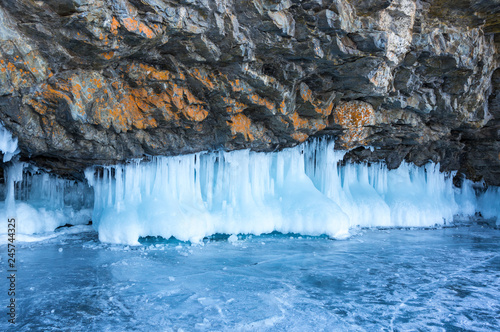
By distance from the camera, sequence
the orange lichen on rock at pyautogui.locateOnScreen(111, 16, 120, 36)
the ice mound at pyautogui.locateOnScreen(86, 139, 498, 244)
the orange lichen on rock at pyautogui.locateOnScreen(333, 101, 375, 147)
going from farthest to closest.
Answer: the orange lichen on rock at pyautogui.locateOnScreen(333, 101, 375, 147), the ice mound at pyautogui.locateOnScreen(86, 139, 498, 244), the orange lichen on rock at pyautogui.locateOnScreen(111, 16, 120, 36)

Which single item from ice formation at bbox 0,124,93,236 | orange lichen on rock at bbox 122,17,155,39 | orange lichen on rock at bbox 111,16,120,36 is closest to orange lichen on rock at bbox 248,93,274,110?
orange lichen on rock at bbox 122,17,155,39

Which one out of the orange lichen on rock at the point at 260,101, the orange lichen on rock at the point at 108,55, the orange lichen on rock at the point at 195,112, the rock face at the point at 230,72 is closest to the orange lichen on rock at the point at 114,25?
the rock face at the point at 230,72

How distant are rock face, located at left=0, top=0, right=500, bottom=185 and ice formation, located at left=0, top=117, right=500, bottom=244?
2.12ft

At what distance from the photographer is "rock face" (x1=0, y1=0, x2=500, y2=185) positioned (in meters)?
6.32

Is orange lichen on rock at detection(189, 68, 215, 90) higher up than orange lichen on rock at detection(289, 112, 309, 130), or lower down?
higher up

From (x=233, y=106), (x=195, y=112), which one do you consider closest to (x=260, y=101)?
(x=233, y=106)

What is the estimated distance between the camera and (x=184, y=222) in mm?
9438

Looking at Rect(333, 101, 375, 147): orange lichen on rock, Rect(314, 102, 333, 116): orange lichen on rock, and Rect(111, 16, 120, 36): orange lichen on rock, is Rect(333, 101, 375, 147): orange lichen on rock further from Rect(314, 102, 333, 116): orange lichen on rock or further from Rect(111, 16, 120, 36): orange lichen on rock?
Rect(111, 16, 120, 36): orange lichen on rock

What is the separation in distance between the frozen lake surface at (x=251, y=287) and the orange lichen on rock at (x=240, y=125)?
2864 millimetres

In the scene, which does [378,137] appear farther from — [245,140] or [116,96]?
[116,96]

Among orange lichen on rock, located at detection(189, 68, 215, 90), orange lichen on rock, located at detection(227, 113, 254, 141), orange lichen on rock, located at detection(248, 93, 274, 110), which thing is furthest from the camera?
orange lichen on rock, located at detection(227, 113, 254, 141)

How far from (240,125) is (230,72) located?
6.14 ft

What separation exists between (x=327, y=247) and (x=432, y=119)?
6.16 m

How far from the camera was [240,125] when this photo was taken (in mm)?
9875
